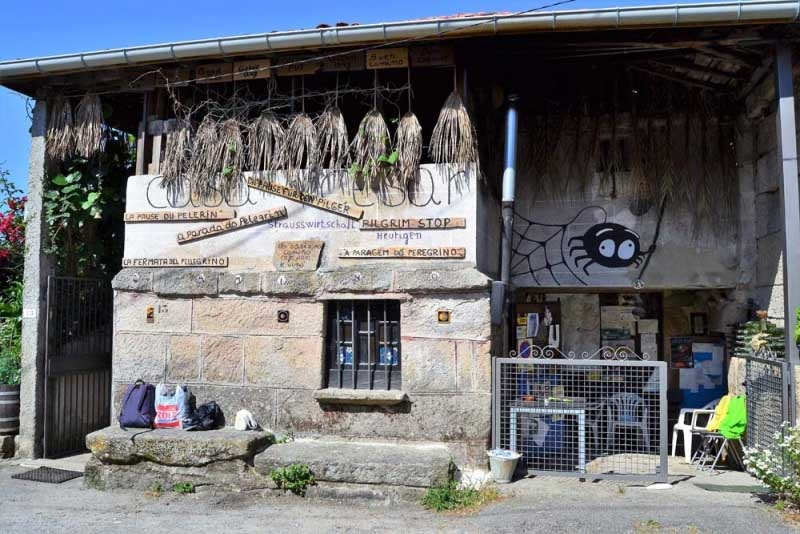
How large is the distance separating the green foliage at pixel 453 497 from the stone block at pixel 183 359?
279cm

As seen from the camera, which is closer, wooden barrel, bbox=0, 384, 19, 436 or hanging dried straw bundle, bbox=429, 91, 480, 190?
hanging dried straw bundle, bbox=429, 91, 480, 190

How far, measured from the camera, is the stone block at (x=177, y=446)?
608cm

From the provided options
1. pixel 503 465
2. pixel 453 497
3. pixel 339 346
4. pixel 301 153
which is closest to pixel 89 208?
pixel 301 153

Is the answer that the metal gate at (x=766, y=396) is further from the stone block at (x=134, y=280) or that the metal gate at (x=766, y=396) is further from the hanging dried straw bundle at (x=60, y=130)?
the hanging dried straw bundle at (x=60, y=130)

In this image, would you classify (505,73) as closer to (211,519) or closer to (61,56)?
(61,56)

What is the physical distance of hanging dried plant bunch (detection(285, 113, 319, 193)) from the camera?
22.1ft

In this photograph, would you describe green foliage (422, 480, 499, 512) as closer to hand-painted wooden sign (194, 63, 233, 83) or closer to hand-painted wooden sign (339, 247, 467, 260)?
hand-painted wooden sign (339, 247, 467, 260)

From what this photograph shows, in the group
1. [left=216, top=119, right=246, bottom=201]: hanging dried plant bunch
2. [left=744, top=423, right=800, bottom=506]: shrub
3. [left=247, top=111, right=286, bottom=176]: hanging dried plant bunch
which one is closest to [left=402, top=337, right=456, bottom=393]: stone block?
[left=247, top=111, right=286, bottom=176]: hanging dried plant bunch

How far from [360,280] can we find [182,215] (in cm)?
212

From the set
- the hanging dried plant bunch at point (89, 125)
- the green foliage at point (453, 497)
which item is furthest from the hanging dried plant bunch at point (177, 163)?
the green foliage at point (453, 497)

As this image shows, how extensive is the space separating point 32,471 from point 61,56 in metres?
4.39

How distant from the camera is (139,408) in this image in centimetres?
660

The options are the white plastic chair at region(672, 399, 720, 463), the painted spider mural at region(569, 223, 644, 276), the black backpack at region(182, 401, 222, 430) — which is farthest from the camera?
the painted spider mural at region(569, 223, 644, 276)

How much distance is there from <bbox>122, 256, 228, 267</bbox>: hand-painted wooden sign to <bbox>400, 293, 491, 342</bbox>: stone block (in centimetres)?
202
